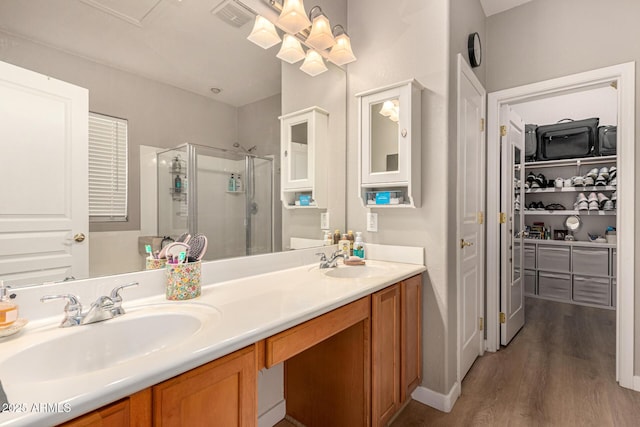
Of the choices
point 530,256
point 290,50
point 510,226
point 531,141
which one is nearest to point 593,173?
point 531,141

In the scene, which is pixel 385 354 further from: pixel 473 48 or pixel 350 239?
pixel 473 48

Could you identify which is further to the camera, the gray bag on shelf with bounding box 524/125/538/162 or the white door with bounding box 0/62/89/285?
the gray bag on shelf with bounding box 524/125/538/162

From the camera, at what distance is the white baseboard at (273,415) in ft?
5.57

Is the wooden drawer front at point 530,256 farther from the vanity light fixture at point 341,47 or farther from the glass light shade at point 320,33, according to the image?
the glass light shade at point 320,33

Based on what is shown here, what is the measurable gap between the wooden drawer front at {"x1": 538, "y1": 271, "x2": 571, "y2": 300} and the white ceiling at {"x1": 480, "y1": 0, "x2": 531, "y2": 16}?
10.7ft

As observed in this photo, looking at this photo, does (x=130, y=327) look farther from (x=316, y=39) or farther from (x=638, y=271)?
(x=638, y=271)

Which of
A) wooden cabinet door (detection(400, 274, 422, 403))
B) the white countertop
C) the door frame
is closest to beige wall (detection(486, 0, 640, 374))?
the door frame

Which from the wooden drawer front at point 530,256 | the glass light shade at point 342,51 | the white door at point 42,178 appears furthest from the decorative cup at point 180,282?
the wooden drawer front at point 530,256

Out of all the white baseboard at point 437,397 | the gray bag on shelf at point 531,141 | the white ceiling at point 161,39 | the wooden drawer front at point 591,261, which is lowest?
the white baseboard at point 437,397

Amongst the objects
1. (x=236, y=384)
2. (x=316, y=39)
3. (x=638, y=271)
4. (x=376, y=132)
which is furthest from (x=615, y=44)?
(x=236, y=384)

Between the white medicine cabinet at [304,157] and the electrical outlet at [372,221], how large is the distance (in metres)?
0.33

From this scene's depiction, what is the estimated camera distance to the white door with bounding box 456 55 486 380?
81.2 inches

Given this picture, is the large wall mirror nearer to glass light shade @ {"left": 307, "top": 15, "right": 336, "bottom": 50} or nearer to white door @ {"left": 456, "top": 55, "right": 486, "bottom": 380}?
glass light shade @ {"left": 307, "top": 15, "right": 336, "bottom": 50}

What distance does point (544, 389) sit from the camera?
6.82 ft
